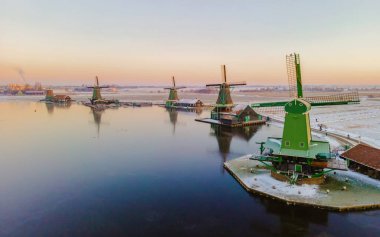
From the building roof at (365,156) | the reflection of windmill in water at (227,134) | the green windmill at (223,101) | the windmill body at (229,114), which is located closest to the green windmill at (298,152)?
the building roof at (365,156)

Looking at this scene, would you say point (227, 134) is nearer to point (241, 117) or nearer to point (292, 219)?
point (241, 117)

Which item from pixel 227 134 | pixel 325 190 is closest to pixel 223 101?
pixel 227 134

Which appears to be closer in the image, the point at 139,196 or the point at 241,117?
the point at 139,196

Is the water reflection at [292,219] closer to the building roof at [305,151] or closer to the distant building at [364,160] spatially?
the building roof at [305,151]

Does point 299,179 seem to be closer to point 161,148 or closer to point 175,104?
point 161,148

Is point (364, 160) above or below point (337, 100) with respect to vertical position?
below

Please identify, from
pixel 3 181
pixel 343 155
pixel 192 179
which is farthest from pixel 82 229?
pixel 343 155
